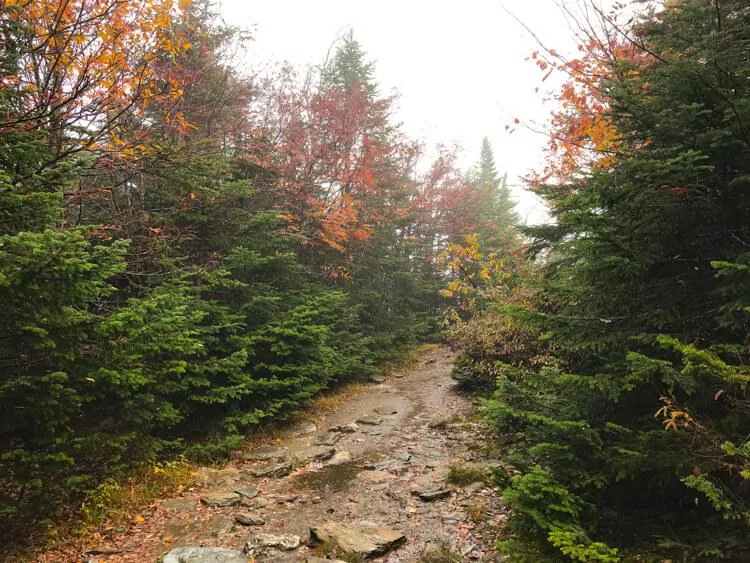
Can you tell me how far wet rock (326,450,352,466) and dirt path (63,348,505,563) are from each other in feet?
0.07

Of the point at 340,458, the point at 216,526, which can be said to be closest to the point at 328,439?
the point at 340,458

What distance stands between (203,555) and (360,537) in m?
1.78

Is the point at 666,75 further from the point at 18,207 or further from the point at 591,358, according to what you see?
the point at 18,207

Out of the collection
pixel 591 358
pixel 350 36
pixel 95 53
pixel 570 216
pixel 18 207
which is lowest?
pixel 591 358

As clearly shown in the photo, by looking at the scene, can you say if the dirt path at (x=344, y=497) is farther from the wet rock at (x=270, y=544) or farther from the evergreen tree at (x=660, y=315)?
the evergreen tree at (x=660, y=315)

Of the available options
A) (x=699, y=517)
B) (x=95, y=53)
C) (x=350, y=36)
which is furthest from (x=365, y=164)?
(x=699, y=517)

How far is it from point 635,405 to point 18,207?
23.0 ft

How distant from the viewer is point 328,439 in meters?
9.34

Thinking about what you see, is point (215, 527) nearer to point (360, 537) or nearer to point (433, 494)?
point (360, 537)

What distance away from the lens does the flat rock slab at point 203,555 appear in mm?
4465

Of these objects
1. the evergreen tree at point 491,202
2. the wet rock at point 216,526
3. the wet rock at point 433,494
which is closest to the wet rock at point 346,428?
the wet rock at point 433,494

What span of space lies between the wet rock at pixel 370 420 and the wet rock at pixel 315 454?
2.01 meters

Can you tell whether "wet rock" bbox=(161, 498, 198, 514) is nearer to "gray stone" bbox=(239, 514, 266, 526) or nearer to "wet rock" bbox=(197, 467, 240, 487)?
"wet rock" bbox=(197, 467, 240, 487)

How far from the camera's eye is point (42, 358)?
4.96 m
